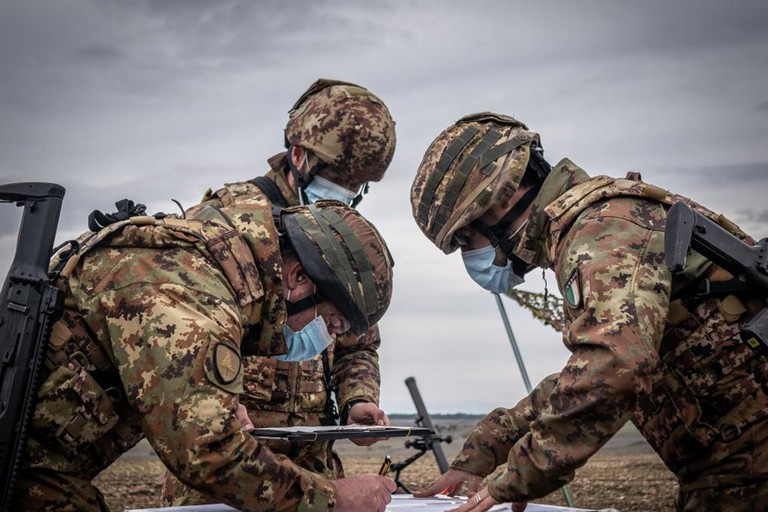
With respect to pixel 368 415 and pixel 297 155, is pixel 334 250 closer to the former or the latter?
pixel 368 415

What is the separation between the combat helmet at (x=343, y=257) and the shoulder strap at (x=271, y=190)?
182 cm

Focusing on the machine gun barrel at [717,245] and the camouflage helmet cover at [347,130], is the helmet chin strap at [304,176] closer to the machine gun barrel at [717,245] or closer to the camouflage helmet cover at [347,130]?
the camouflage helmet cover at [347,130]

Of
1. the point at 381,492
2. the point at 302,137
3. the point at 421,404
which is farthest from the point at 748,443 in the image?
the point at 421,404

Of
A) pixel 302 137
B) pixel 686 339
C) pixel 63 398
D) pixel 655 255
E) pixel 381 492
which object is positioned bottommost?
pixel 381 492

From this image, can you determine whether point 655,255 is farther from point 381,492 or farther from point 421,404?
point 421,404

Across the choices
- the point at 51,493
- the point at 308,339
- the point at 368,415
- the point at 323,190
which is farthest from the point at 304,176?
the point at 51,493

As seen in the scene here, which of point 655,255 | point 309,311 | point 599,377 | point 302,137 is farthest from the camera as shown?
point 302,137

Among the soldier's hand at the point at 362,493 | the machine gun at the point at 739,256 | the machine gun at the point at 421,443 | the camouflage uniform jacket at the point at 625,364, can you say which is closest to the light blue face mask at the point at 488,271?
the camouflage uniform jacket at the point at 625,364

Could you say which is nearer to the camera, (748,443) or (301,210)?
(748,443)

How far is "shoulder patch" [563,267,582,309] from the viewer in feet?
11.5

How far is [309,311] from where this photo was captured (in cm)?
428

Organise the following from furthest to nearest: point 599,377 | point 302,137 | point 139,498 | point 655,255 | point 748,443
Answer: point 139,498 < point 302,137 < point 748,443 < point 655,255 < point 599,377

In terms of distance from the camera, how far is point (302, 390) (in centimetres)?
540

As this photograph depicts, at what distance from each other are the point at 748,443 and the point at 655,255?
3.21ft
